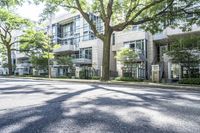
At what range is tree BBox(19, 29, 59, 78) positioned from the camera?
34469 mm

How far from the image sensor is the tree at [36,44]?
3447 cm

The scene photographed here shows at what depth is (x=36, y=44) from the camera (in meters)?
35.9

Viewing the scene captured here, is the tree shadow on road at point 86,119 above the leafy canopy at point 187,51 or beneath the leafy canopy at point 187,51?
beneath

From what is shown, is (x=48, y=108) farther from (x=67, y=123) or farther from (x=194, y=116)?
(x=194, y=116)

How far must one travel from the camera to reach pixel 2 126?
378 centimetres

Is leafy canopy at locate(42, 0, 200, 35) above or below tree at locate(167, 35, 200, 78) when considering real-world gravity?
above

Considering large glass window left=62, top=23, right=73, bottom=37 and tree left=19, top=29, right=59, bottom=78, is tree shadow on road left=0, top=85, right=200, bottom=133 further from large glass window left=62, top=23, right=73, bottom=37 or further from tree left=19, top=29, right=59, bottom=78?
large glass window left=62, top=23, right=73, bottom=37

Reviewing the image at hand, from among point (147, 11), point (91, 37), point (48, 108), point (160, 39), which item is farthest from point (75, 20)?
point (48, 108)

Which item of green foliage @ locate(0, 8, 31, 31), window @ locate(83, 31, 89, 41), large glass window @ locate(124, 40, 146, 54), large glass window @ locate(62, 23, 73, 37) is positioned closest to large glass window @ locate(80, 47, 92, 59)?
window @ locate(83, 31, 89, 41)

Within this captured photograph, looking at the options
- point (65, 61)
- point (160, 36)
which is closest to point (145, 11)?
point (160, 36)

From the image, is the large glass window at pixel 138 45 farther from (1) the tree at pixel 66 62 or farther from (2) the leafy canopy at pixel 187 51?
(2) the leafy canopy at pixel 187 51

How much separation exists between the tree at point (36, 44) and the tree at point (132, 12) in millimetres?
12930

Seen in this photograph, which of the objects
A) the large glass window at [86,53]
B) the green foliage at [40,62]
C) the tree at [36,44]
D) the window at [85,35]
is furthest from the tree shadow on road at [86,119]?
the window at [85,35]

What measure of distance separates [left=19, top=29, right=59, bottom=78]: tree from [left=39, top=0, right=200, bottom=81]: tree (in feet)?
42.4
